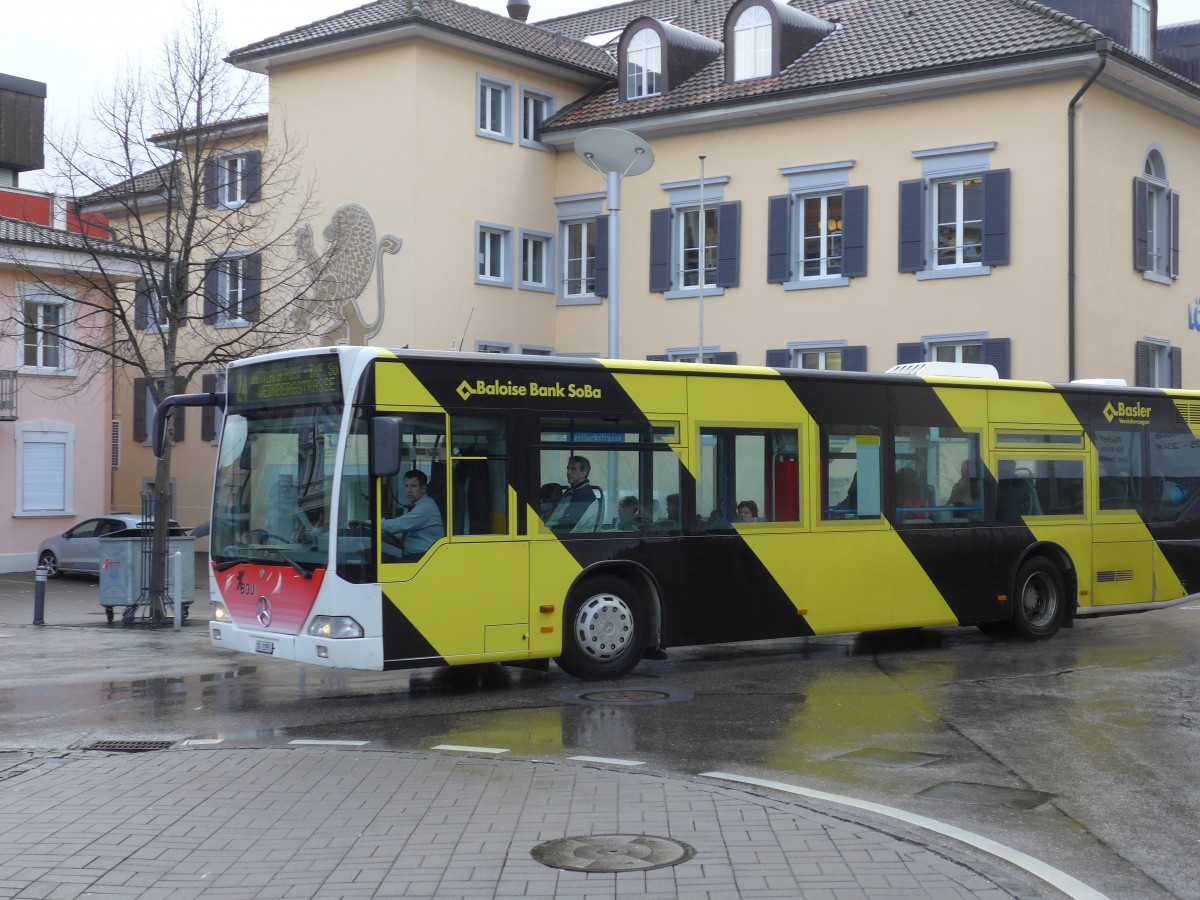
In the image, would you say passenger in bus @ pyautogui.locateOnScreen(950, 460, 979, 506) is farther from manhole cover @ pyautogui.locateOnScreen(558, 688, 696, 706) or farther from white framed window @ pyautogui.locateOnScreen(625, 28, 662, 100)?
white framed window @ pyautogui.locateOnScreen(625, 28, 662, 100)

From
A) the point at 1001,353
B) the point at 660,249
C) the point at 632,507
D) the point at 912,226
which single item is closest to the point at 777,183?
the point at 660,249

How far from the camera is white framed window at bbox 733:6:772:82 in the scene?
3200 centimetres

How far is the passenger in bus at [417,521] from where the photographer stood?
38.5ft

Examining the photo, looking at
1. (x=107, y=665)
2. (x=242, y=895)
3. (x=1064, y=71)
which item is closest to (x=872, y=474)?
(x=107, y=665)

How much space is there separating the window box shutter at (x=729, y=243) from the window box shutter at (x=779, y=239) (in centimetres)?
80

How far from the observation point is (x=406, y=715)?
37.3 feet

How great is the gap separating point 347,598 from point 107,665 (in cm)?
490

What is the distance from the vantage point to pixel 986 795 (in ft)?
27.1

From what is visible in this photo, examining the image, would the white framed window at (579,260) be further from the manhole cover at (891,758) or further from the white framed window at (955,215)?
the manhole cover at (891,758)

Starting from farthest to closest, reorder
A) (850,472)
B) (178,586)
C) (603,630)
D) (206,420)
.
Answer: (206,420), (178,586), (850,472), (603,630)

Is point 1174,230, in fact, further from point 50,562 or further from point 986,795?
point 986,795

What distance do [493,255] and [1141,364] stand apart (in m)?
13.9

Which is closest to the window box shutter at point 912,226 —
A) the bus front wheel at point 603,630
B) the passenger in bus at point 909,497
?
the passenger in bus at point 909,497

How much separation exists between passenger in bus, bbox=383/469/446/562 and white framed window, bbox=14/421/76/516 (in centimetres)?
2403
